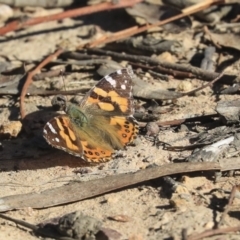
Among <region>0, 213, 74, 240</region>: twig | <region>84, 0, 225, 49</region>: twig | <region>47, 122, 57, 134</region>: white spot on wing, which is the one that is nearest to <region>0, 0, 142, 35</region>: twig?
<region>84, 0, 225, 49</region>: twig

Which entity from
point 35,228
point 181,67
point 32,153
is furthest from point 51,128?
point 181,67

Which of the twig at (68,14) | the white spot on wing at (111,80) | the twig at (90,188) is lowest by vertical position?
the twig at (90,188)

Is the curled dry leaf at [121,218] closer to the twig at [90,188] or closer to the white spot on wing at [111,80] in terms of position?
the twig at [90,188]

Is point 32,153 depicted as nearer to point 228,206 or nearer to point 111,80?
point 111,80

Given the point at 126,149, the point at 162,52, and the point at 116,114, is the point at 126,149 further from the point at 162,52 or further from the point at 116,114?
the point at 162,52

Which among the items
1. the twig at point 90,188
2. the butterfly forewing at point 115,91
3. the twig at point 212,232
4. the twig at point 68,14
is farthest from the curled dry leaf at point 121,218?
the twig at point 68,14
